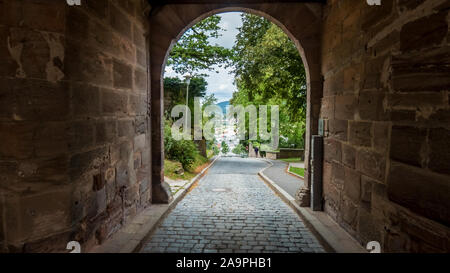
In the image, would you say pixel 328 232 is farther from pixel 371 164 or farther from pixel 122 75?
pixel 122 75

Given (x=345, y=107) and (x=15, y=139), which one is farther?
(x=345, y=107)

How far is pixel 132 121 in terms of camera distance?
4047 mm

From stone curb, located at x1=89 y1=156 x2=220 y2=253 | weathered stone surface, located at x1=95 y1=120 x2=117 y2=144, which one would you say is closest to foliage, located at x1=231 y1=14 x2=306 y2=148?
stone curb, located at x1=89 y1=156 x2=220 y2=253

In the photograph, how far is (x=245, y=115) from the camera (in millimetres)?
28172

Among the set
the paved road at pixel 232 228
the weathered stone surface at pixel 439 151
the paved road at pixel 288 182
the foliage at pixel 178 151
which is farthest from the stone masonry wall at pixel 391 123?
the foliage at pixel 178 151

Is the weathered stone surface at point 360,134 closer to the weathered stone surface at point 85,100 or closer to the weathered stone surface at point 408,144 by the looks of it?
the weathered stone surface at point 408,144

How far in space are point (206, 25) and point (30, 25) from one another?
34.0ft

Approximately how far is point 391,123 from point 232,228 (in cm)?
281

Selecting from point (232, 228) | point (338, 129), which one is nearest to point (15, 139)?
point (232, 228)

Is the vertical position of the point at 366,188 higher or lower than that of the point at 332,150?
lower

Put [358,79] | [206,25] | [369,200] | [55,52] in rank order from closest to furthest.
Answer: [55,52] < [369,200] < [358,79] < [206,25]

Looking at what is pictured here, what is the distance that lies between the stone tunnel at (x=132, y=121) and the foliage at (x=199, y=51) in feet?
25.0

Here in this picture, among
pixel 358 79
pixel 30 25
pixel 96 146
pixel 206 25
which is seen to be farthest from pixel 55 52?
pixel 206 25
